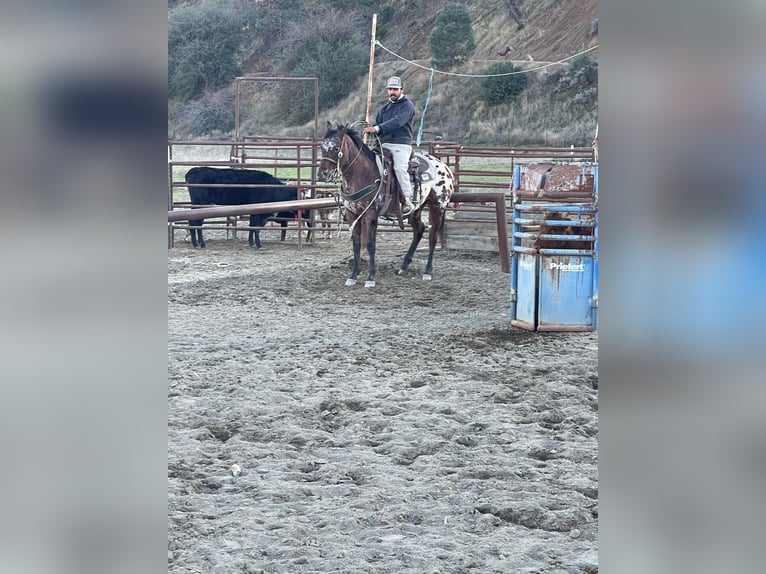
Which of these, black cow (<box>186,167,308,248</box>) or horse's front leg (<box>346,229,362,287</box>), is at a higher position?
black cow (<box>186,167,308,248</box>)

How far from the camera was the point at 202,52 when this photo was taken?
34.8 m

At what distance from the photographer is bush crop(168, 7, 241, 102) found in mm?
34812

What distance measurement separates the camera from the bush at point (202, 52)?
34812mm

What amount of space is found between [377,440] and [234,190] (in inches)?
354

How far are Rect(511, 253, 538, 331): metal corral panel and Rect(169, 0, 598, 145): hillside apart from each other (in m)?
17.7

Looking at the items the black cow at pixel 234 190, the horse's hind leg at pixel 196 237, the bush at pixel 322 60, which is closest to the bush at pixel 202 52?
the bush at pixel 322 60

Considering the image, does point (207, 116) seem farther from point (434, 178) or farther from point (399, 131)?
point (399, 131)

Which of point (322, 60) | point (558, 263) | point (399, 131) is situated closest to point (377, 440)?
point (558, 263)

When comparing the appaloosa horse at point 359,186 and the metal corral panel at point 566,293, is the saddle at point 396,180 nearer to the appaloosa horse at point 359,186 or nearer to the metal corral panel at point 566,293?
the appaloosa horse at point 359,186

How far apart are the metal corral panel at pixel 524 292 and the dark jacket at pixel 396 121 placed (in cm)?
284

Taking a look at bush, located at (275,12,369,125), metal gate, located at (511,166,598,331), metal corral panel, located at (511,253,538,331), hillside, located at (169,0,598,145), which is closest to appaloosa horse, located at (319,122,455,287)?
metal corral panel, located at (511,253,538,331)

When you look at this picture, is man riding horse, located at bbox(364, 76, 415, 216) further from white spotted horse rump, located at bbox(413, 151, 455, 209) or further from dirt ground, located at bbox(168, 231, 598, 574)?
dirt ground, located at bbox(168, 231, 598, 574)
